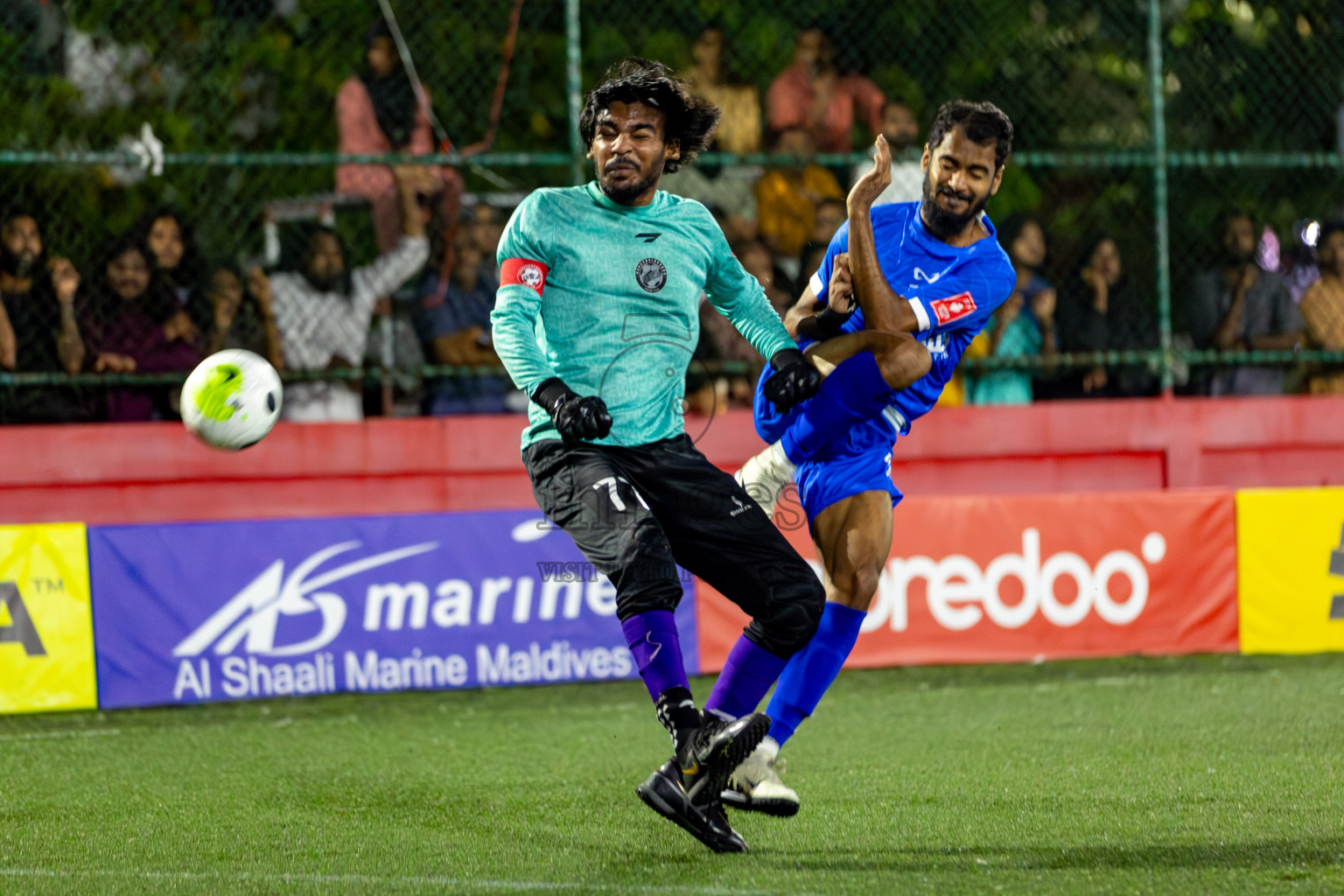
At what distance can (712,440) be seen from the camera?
901 cm

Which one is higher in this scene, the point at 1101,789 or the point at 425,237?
the point at 425,237

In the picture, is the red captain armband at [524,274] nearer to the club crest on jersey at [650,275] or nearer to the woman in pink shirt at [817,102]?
the club crest on jersey at [650,275]

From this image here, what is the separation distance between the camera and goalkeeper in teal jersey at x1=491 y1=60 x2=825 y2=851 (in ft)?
13.4

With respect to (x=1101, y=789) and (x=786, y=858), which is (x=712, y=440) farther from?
(x=786, y=858)

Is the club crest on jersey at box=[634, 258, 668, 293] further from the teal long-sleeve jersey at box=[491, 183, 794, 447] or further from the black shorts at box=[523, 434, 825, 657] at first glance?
the black shorts at box=[523, 434, 825, 657]

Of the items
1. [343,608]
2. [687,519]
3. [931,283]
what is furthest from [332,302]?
[687,519]

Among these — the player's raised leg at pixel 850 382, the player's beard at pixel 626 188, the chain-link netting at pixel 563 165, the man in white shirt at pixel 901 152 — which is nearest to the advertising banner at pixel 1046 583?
the chain-link netting at pixel 563 165

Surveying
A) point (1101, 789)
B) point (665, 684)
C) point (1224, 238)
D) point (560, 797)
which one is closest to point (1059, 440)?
point (1224, 238)

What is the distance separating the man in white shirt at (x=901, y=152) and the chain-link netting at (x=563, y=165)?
25mm

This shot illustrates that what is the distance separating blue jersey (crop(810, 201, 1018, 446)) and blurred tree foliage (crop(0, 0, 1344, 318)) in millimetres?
4457

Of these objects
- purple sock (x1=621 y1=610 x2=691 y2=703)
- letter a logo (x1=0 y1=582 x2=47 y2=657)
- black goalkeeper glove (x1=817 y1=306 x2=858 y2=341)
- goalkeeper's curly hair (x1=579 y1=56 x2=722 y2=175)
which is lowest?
letter a logo (x1=0 y1=582 x2=47 y2=657)

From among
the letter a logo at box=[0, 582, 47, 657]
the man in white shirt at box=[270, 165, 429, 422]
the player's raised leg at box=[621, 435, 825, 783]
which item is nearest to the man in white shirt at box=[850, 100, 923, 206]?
the man in white shirt at box=[270, 165, 429, 422]

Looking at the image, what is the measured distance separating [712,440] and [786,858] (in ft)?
16.3

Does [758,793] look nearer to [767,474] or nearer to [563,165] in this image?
[767,474]
